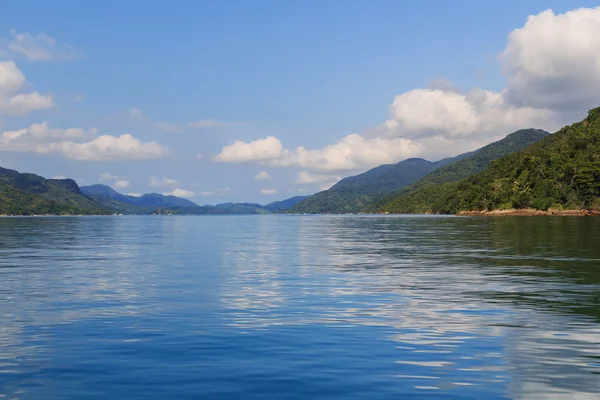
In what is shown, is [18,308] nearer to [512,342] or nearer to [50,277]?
[50,277]

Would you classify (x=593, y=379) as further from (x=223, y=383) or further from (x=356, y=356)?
(x=223, y=383)

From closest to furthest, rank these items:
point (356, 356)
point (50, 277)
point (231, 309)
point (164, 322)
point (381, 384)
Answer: point (381, 384) → point (356, 356) → point (164, 322) → point (231, 309) → point (50, 277)

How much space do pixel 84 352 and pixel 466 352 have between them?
16.2 meters

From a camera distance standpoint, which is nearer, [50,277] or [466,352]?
[466,352]

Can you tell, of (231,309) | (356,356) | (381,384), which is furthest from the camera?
(231,309)

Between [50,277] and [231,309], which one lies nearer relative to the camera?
→ [231,309]

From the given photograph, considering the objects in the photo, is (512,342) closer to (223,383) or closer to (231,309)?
(223,383)

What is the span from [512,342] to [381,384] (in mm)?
8993

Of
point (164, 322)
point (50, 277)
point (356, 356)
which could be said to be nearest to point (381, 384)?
point (356, 356)

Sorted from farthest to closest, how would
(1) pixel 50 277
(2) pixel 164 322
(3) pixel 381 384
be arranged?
(1) pixel 50 277 → (2) pixel 164 322 → (3) pixel 381 384

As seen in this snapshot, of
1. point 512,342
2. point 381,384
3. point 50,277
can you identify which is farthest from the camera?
point 50,277

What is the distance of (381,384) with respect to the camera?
19.0 metres

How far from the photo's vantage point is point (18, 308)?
113 ft

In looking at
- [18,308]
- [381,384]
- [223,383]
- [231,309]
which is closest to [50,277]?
[18,308]
